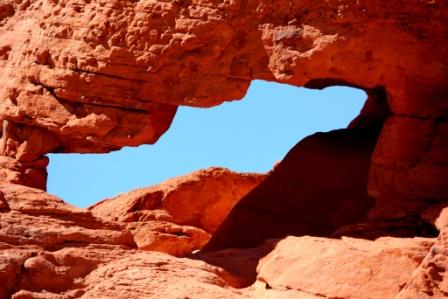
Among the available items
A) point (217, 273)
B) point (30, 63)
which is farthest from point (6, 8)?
point (217, 273)

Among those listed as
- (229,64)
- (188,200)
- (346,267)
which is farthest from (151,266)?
(188,200)

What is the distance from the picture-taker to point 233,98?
10.2 m

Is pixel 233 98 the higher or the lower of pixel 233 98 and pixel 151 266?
the higher

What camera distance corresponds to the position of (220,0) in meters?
10.0

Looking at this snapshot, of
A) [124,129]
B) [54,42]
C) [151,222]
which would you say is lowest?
[151,222]

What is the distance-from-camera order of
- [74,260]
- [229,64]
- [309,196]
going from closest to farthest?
[74,260] → [229,64] → [309,196]

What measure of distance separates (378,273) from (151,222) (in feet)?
19.1

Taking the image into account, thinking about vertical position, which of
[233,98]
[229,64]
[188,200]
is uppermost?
[229,64]

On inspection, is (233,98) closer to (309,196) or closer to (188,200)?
(309,196)

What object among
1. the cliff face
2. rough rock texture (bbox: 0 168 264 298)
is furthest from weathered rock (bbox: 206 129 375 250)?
rough rock texture (bbox: 0 168 264 298)

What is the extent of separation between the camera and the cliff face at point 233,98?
814 cm

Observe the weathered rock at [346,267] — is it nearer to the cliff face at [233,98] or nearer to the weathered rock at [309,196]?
the cliff face at [233,98]

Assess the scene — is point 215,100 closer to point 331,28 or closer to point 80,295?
point 331,28

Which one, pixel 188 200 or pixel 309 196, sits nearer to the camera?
pixel 309 196
